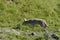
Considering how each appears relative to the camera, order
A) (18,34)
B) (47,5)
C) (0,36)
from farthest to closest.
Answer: (47,5) < (18,34) < (0,36)

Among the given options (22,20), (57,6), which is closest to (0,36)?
(22,20)

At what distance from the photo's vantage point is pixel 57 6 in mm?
21719

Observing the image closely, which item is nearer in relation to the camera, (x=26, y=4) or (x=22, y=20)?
(x=22, y=20)

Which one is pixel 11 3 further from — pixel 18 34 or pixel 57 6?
pixel 18 34

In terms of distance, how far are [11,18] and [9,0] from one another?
2.31m

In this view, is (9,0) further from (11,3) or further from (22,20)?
(22,20)

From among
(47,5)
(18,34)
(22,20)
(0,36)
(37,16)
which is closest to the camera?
(0,36)

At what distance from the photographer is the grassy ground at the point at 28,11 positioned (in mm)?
17891

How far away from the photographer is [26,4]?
20438 millimetres

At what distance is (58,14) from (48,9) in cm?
72

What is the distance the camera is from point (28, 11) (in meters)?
19.9

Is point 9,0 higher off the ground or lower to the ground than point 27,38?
higher

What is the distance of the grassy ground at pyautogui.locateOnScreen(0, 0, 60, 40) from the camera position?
1789cm

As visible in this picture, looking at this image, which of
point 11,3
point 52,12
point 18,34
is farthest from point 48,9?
point 18,34
